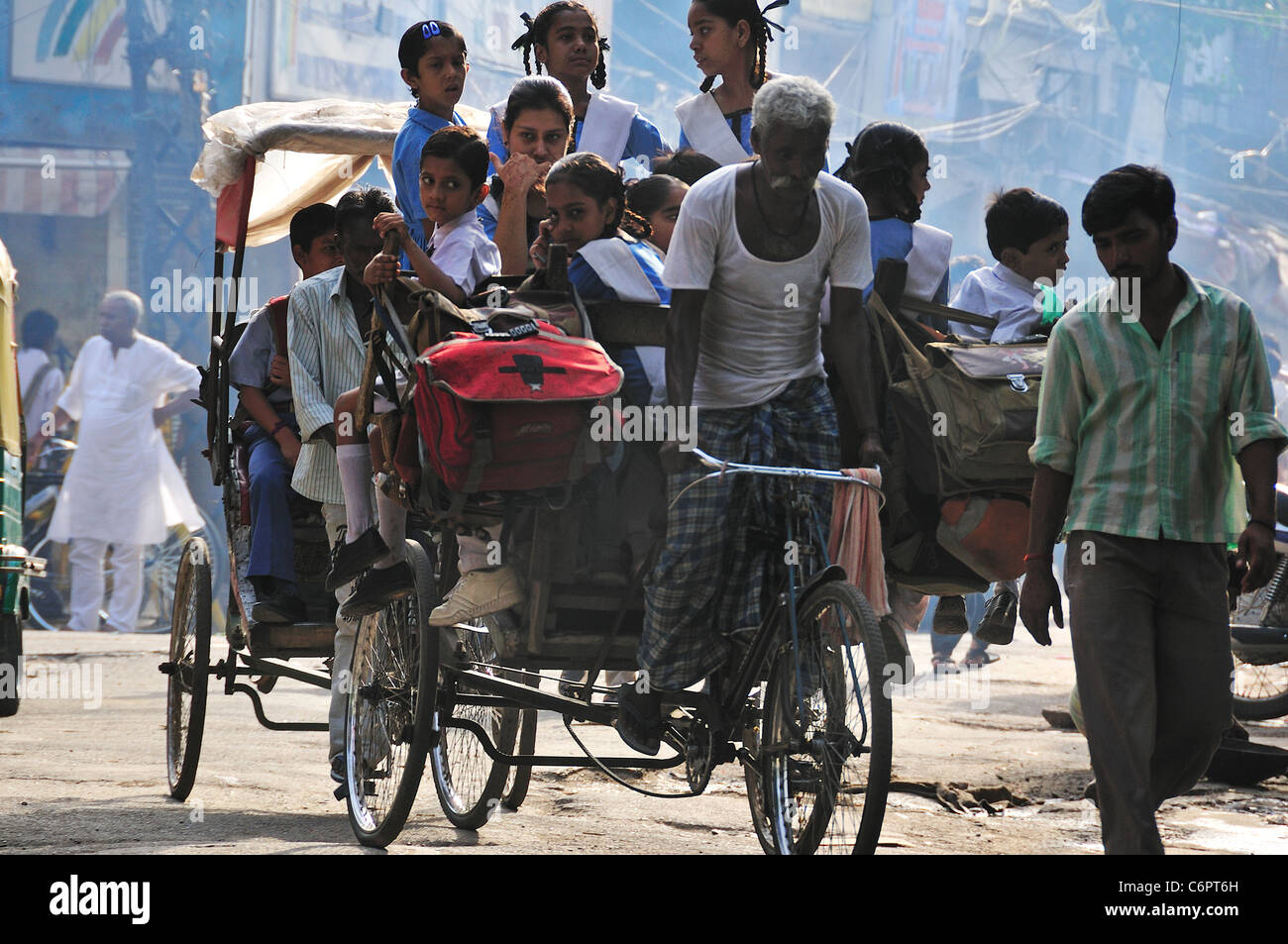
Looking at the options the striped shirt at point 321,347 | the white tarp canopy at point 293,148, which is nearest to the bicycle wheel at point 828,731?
the striped shirt at point 321,347

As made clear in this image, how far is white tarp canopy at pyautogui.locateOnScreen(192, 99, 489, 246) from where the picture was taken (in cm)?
679

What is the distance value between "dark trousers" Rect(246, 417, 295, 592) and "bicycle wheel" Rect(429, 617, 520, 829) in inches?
32.4

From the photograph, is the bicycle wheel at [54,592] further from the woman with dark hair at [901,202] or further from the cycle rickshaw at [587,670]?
the woman with dark hair at [901,202]

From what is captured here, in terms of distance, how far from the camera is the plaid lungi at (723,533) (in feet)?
14.8

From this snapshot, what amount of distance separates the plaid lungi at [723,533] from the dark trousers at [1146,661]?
875 mm

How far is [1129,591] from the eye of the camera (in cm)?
384

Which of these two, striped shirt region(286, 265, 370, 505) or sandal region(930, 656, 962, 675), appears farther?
sandal region(930, 656, 962, 675)

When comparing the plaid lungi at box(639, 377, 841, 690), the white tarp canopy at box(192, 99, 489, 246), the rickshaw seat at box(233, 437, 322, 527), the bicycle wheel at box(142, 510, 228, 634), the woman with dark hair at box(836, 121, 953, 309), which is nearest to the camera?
the plaid lungi at box(639, 377, 841, 690)

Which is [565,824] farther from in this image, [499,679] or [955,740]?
[955,740]

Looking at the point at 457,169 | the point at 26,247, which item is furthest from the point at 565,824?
the point at 26,247

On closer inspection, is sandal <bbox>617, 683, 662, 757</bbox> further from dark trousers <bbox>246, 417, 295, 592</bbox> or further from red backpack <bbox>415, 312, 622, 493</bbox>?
dark trousers <bbox>246, 417, 295, 592</bbox>

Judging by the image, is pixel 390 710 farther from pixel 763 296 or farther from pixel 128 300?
pixel 128 300

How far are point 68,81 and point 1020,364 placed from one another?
16.1 metres

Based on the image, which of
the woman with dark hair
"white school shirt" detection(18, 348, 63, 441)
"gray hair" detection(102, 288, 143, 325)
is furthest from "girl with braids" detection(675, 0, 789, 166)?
"white school shirt" detection(18, 348, 63, 441)
